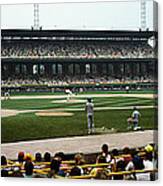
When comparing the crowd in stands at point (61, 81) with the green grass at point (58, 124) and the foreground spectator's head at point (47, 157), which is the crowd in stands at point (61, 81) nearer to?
the green grass at point (58, 124)

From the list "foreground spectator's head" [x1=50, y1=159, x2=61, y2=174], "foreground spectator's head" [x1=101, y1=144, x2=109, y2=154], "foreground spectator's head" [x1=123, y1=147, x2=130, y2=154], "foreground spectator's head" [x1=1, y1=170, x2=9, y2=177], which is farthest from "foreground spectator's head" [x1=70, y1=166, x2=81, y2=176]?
"foreground spectator's head" [x1=1, y1=170, x2=9, y2=177]

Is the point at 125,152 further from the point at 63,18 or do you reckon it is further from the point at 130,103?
the point at 63,18

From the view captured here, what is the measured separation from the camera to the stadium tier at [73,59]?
13.3ft

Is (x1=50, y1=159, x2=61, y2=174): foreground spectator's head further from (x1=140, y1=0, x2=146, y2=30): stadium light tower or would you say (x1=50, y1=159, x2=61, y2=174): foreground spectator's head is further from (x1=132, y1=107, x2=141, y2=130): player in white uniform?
(x1=140, y1=0, x2=146, y2=30): stadium light tower

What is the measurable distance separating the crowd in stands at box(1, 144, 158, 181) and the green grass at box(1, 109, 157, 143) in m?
0.14

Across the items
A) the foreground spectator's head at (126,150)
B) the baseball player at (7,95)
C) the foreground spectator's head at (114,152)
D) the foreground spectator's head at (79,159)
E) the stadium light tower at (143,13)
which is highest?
the stadium light tower at (143,13)

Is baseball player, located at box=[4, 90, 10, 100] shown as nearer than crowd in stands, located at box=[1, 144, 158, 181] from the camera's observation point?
No

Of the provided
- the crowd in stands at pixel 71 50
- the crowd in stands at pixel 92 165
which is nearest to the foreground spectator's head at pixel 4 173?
the crowd in stands at pixel 92 165

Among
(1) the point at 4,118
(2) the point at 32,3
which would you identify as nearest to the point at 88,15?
(2) the point at 32,3

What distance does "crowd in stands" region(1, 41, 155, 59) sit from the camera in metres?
4.06

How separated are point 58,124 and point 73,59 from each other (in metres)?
0.47

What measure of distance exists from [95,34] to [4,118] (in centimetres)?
88

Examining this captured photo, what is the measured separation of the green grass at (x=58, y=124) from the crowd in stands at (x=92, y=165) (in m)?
0.14

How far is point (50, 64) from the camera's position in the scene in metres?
4.15
